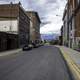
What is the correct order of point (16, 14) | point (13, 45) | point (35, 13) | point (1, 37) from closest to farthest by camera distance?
point (1, 37) → point (13, 45) → point (16, 14) → point (35, 13)

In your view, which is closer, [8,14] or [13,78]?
[13,78]

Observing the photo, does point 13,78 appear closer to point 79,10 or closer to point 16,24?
point 79,10

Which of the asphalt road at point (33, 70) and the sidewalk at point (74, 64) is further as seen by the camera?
the sidewalk at point (74, 64)

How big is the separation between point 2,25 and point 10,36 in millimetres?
12079

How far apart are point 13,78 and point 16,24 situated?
5990 centimetres

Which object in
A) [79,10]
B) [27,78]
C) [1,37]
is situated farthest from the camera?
[79,10]

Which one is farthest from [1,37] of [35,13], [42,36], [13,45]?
[42,36]

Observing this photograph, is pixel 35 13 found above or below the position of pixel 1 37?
above

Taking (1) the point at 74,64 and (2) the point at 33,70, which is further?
(1) the point at 74,64

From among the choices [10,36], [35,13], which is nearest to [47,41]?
[35,13]

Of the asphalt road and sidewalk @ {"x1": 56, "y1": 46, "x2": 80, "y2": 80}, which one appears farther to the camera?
sidewalk @ {"x1": 56, "y1": 46, "x2": 80, "y2": 80}

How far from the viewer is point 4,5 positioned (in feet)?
257

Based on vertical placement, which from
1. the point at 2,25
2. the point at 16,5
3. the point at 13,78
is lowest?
the point at 13,78

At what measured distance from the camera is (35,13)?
13412 centimetres
